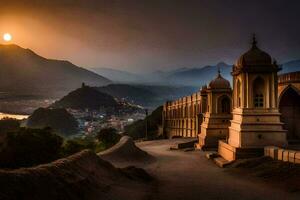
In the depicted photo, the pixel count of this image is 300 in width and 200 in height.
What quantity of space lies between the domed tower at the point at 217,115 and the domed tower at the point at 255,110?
10.4 metres

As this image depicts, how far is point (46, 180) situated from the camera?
12625mm

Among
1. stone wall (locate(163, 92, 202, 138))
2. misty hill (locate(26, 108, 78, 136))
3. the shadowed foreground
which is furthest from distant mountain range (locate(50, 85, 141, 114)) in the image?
the shadowed foreground

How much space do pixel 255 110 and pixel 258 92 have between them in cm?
140

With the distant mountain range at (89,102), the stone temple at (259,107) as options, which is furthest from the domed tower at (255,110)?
the distant mountain range at (89,102)

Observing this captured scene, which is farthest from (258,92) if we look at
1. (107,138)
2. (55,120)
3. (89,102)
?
(89,102)

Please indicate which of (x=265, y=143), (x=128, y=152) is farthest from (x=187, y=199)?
(x=128, y=152)

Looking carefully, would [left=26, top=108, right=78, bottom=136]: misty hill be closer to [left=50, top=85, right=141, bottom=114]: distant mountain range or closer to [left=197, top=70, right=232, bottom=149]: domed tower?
[left=50, top=85, right=141, bottom=114]: distant mountain range

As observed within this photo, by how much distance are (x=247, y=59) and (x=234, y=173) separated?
317 inches

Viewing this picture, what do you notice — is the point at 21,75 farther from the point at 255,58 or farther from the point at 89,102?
the point at 255,58

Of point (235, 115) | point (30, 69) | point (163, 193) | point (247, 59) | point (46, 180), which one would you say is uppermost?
point (30, 69)

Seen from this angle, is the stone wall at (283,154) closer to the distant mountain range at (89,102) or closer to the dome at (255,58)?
the dome at (255,58)

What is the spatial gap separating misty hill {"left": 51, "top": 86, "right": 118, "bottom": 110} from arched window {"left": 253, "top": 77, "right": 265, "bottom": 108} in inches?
5793

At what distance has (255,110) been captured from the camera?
→ 25188 millimetres

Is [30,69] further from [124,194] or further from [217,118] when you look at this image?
[124,194]
